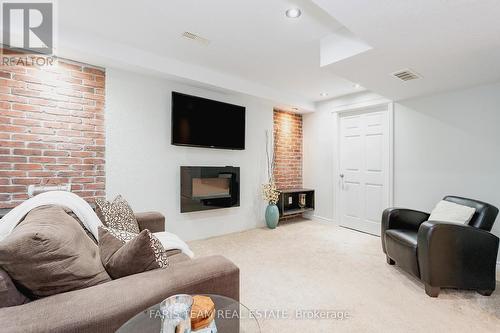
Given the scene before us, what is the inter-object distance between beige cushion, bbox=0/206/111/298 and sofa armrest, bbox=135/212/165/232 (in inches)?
50.2

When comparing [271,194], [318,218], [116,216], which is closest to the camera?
[116,216]

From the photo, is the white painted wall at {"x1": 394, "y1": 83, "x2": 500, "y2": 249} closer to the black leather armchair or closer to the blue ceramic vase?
the black leather armchair

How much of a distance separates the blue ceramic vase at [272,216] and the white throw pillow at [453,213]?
2.23 m

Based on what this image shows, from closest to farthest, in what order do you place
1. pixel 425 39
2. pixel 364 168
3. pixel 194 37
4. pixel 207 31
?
pixel 425 39
pixel 207 31
pixel 194 37
pixel 364 168

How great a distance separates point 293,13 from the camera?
2.09 metres

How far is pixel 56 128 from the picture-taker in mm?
2639

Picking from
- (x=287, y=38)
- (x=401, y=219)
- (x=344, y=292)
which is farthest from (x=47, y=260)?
(x=401, y=219)

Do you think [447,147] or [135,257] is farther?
[447,147]

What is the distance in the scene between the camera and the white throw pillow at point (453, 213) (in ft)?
7.82

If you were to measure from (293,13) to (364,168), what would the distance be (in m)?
2.95

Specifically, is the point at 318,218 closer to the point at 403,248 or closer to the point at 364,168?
the point at 364,168

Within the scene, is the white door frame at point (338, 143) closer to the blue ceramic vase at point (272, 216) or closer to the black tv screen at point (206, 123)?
the blue ceramic vase at point (272, 216)

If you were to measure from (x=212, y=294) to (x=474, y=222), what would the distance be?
2616 mm

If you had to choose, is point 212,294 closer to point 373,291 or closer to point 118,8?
point 373,291
